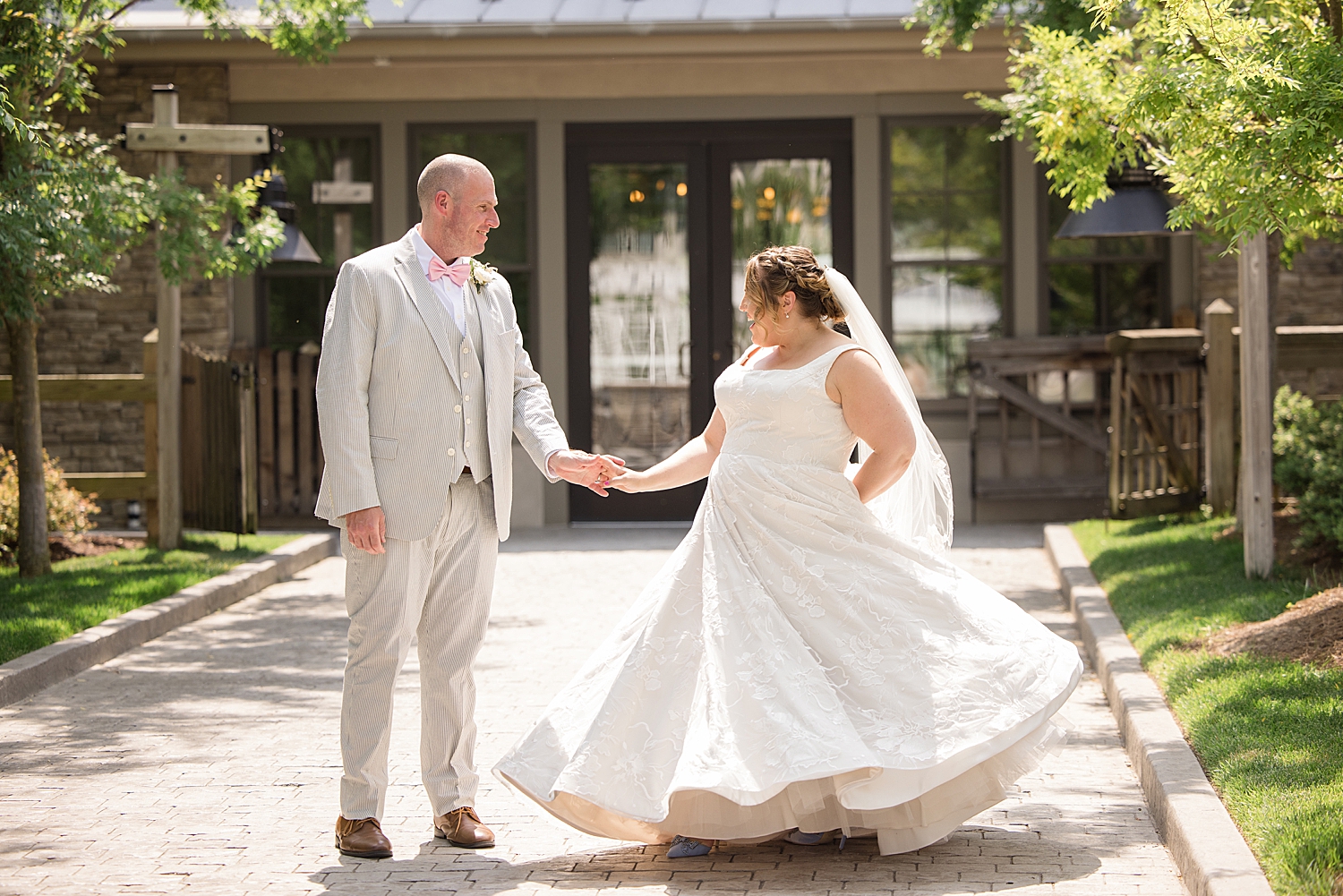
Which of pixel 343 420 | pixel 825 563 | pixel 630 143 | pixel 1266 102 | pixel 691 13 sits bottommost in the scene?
pixel 825 563

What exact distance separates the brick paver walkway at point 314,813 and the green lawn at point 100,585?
1.23ft

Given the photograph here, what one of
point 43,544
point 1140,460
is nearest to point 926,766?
point 43,544

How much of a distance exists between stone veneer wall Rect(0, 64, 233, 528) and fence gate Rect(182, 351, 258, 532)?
6.22ft

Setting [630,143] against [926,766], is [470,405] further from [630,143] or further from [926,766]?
[630,143]

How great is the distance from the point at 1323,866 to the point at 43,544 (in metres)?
7.88

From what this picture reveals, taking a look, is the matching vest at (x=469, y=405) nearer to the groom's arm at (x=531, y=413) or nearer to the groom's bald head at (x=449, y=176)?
the groom's arm at (x=531, y=413)

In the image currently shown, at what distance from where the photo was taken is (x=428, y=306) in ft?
14.6

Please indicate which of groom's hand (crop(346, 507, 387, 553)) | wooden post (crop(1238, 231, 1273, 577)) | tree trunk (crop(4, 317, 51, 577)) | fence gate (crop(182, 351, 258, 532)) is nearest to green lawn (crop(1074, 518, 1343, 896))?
wooden post (crop(1238, 231, 1273, 577))

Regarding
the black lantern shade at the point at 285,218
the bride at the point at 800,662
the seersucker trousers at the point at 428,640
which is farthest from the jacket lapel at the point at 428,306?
the black lantern shade at the point at 285,218

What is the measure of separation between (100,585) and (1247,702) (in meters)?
6.55

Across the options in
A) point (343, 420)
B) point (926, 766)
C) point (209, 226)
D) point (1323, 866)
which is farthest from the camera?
point (209, 226)

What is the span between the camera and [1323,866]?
3.61 meters

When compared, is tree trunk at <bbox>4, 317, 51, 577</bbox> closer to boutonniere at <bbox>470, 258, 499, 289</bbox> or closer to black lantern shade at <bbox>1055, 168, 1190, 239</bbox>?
boutonniere at <bbox>470, 258, 499, 289</bbox>

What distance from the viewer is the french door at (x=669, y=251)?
13.4 metres
